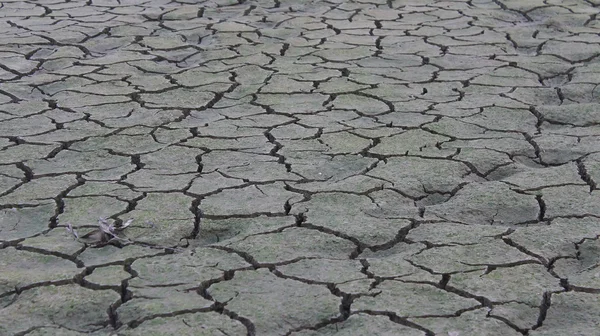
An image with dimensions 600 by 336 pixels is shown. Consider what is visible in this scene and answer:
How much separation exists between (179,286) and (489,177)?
142cm

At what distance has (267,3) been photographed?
6816 mm

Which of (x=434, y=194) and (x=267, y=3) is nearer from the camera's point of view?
(x=434, y=194)

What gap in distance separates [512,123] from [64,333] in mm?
2416

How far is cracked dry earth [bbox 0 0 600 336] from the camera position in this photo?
8.54ft

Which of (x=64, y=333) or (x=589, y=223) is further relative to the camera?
(x=589, y=223)

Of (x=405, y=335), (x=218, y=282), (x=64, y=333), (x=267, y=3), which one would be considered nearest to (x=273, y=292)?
(x=218, y=282)

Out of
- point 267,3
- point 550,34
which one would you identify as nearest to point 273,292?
point 550,34

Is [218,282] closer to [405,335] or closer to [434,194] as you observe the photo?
[405,335]

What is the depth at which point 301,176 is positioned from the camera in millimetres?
3578

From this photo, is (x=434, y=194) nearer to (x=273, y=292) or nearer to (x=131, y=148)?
(x=273, y=292)

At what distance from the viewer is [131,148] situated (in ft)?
12.8

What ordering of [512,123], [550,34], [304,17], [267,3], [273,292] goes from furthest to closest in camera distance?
[267,3], [304,17], [550,34], [512,123], [273,292]

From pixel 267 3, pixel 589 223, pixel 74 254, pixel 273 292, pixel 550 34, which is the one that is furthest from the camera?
pixel 267 3

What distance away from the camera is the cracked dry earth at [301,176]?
260 centimetres
